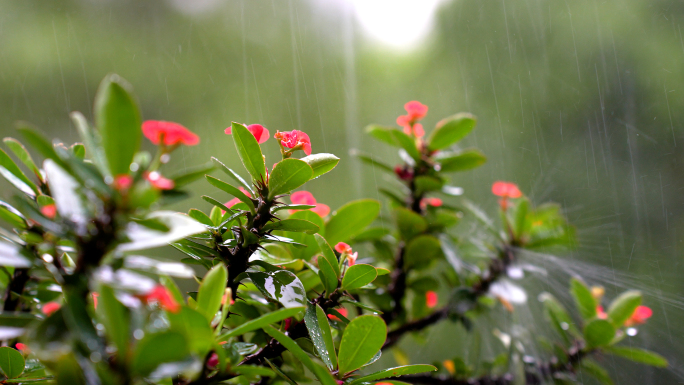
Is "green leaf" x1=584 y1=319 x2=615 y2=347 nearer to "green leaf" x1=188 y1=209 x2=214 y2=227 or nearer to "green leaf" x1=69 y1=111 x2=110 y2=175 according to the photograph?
"green leaf" x1=188 y1=209 x2=214 y2=227

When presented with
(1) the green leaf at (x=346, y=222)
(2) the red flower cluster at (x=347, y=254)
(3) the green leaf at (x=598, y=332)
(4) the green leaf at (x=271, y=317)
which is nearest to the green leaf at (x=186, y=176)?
(4) the green leaf at (x=271, y=317)

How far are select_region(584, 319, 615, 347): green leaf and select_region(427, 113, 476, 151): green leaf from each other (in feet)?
1.35

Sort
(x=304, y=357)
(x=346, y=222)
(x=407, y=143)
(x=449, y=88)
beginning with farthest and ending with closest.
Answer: (x=449, y=88) → (x=407, y=143) → (x=346, y=222) → (x=304, y=357)

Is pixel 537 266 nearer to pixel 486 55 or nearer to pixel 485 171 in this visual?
pixel 485 171

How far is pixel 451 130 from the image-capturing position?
75 cm

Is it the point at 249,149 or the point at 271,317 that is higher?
the point at 249,149

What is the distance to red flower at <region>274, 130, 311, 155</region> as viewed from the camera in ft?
1.41

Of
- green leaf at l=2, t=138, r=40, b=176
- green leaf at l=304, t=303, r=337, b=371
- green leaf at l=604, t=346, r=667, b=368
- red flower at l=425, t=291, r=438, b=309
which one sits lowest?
green leaf at l=604, t=346, r=667, b=368

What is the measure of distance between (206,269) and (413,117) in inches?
18.7

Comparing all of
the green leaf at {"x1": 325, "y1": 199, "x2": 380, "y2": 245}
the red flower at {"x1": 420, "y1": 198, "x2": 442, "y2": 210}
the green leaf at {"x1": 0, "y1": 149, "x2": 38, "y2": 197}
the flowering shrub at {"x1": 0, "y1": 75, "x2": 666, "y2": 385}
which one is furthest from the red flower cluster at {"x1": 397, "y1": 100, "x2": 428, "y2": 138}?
the green leaf at {"x1": 0, "y1": 149, "x2": 38, "y2": 197}

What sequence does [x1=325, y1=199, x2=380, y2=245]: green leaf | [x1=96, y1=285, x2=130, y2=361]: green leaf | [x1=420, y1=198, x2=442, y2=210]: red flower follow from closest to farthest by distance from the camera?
[x1=96, y1=285, x2=130, y2=361]: green leaf → [x1=325, y1=199, x2=380, y2=245]: green leaf → [x1=420, y1=198, x2=442, y2=210]: red flower

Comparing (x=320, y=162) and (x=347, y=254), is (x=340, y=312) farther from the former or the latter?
(x=320, y=162)

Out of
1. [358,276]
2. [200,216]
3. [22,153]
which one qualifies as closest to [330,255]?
[358,276]

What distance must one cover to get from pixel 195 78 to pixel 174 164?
2.36ft
